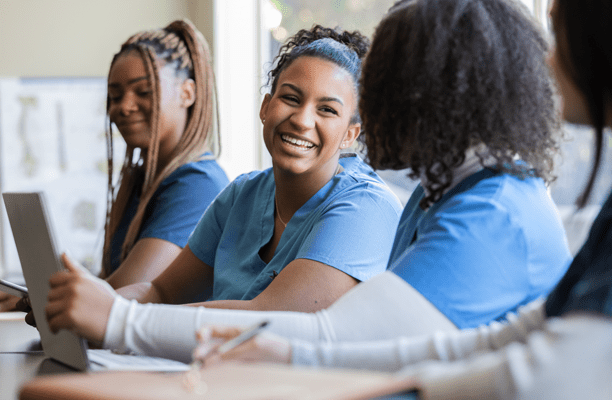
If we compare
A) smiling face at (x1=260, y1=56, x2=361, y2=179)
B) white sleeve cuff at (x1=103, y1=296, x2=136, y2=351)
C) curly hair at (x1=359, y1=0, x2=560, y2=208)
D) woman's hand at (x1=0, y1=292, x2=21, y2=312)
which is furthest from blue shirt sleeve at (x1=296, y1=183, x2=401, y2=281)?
woman's hand at (x1=0, y1=292, x2=21, y2=312)

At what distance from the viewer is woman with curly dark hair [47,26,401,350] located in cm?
104

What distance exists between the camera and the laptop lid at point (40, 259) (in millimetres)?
858

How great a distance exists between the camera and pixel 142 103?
64.6 inches

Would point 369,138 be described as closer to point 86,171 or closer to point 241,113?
point 241,113

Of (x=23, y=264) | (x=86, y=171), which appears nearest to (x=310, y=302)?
(x=23, y=264)

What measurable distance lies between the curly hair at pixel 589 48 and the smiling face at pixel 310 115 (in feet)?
2.10

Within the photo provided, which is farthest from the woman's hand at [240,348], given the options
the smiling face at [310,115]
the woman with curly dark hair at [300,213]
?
the smiling face at [310,115]

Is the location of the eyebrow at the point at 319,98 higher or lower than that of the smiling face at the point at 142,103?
higher

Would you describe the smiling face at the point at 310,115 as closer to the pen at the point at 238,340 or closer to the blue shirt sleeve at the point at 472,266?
the blue shirt sleeve at the point at 472,266

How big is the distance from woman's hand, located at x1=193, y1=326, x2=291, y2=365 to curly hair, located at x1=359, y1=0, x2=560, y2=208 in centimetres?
32

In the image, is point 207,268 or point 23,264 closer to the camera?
point 23,264

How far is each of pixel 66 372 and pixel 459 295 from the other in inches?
22.2

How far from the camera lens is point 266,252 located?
1244mm

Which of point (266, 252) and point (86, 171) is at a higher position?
point (266, 252)
